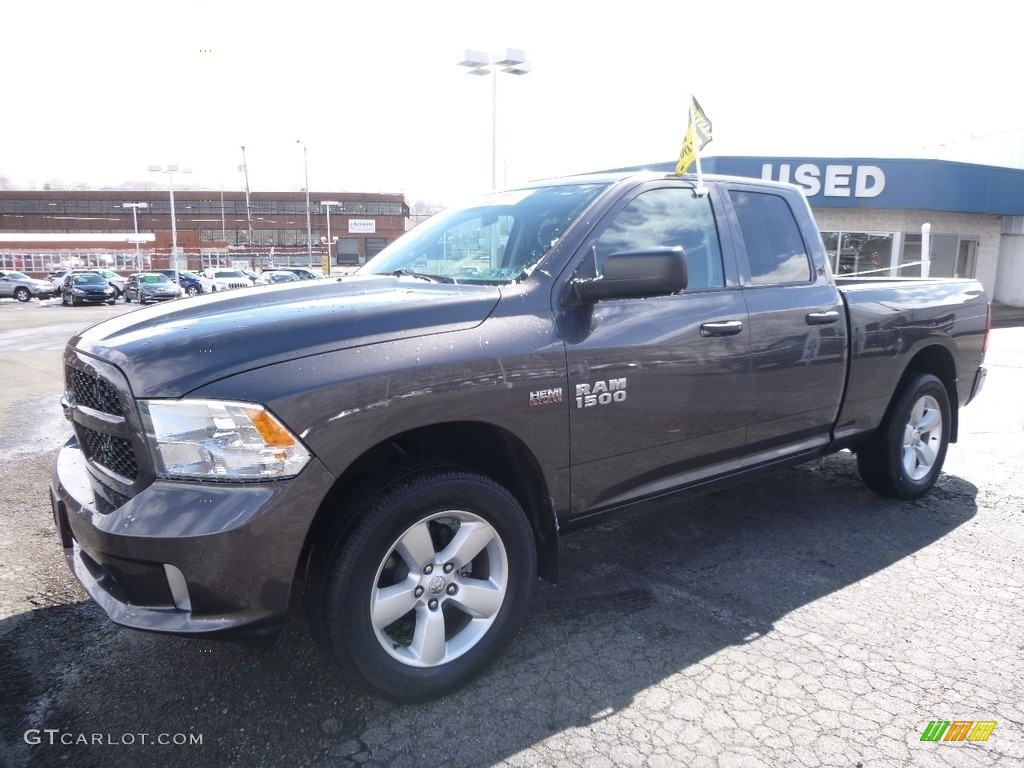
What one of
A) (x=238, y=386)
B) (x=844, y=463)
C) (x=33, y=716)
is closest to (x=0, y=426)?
(x=33, y=716)

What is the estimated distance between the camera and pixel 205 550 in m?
2.18

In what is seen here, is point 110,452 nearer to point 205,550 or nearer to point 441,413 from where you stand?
point 205,550

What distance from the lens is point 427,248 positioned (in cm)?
379

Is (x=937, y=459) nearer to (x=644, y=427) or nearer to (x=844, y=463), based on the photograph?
(x=844, y=463)

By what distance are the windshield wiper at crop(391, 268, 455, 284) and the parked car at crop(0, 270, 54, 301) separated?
4234 cm

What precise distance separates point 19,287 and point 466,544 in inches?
1715

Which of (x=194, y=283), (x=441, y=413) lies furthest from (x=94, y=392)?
(x=194, y=283)

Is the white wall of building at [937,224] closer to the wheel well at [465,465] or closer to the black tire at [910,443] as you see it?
the black tire at [910,443]

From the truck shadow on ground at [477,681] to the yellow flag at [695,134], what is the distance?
2166 millimetres

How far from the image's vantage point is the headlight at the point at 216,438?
7.30ft

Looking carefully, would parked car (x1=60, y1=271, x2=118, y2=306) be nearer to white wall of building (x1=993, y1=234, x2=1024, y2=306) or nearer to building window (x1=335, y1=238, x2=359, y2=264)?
white wall of building (x1=993, y1=234, x2=1024, y2=306)

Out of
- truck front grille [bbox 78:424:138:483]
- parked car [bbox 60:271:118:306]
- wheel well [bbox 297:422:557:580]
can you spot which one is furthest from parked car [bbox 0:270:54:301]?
wheel well [bbox 297:422:557:580]

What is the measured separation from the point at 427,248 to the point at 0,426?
5.50m

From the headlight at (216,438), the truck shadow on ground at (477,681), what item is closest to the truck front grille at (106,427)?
the headlight at (216,438)
